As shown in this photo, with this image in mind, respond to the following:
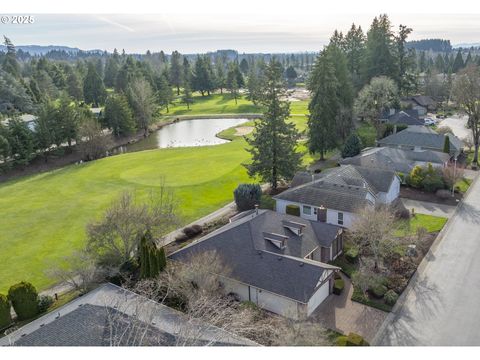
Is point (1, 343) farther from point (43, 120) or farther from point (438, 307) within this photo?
point (43, 120)

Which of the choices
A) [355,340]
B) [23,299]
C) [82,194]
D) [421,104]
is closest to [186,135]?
[82,194]

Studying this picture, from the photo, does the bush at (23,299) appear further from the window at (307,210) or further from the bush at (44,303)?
the window at (307,210)

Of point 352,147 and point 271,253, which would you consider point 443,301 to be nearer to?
point 271,253

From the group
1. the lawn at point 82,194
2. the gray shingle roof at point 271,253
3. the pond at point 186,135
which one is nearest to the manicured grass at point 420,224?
the gray shingle roof at point 271,253

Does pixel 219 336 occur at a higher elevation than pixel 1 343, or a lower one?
higher

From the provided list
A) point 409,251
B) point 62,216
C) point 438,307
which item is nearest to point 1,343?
point 62,216

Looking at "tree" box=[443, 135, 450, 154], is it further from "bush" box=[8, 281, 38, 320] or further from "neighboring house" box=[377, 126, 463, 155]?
"bush" box=[8, 281, 38, 320]

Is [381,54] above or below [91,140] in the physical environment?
above

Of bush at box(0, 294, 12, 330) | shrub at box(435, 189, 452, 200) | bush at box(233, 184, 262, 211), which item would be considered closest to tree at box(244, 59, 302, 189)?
bush at box(233, 184, 262, 211)
